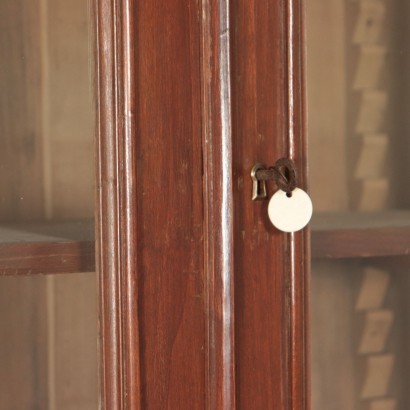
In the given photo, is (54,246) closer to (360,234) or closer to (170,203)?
(170,203)

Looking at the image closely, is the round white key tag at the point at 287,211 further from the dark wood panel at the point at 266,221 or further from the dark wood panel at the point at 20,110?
the dark wood panel at the point at 20,110

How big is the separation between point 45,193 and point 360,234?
0.61 ft

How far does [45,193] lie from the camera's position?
0.45 metres

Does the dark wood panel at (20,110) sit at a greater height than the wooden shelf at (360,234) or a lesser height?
greater

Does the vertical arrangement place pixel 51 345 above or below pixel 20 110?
below

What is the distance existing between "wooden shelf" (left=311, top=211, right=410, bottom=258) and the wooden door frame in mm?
17

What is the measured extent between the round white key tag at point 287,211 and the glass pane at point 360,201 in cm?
3

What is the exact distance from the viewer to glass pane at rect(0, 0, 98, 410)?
44 centimetres

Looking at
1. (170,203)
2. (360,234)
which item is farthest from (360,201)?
(170,203)

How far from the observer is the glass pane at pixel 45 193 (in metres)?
0.44

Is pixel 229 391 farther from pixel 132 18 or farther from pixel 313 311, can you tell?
pixel 132 18

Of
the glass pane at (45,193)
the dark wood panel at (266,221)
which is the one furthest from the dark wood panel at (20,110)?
the dark wood panel at (266,221)

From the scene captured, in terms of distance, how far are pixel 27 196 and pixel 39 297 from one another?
2.1 inches

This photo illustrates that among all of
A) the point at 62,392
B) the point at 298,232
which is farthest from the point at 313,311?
the point at 62,392
